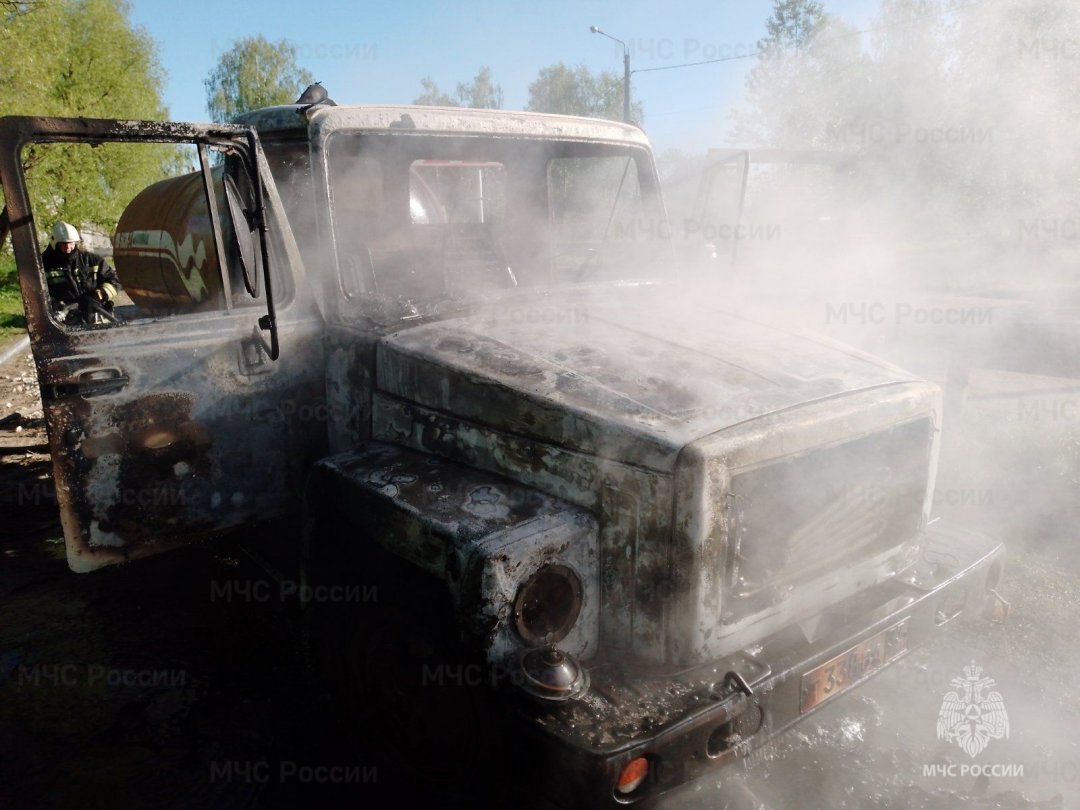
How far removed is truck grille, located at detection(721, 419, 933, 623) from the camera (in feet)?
7.63

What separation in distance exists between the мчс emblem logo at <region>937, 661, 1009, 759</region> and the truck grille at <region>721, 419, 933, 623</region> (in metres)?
1.01

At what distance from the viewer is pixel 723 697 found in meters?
2.17

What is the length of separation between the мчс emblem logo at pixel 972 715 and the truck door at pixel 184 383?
2.97m

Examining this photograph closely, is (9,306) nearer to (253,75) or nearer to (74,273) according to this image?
(74,273)

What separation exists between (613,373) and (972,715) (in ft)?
Result: 7.44

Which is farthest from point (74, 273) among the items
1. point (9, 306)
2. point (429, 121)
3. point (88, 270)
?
point (9, 306)

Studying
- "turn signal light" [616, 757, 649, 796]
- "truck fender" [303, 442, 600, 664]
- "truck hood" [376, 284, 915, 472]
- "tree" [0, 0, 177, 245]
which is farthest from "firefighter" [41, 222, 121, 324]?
"tree" [0, 0, 177, 245]

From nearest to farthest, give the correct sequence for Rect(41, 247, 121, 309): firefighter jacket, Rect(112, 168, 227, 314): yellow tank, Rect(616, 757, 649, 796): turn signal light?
Rect(616, 757, 649, 796): turn signal light
Rect(112, 168, 227, 314): yellow tank
Rect(41, 247, 121, 309): firefighter jacket

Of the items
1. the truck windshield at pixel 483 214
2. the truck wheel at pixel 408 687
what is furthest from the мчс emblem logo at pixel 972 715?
the truck windshield at pixel 483 214

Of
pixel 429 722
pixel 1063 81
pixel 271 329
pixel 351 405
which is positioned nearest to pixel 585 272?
pixel 351 405

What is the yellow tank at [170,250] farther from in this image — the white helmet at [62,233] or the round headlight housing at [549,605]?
the white helmet at [62,233]

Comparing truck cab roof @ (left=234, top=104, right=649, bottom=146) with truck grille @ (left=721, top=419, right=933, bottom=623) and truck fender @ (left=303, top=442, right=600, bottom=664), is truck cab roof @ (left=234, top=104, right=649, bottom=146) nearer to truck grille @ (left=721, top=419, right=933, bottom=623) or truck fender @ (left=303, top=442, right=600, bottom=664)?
truck fender @ (left=303, top=442, right=600, bottom=664)

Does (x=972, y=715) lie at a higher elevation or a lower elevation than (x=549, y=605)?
lower

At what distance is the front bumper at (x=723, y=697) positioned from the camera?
1.95m
